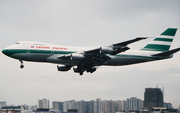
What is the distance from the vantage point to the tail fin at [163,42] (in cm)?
6862

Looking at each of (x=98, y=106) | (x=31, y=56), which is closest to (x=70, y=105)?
(x=98, y=106)

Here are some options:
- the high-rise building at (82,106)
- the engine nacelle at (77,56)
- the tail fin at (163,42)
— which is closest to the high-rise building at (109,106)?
the high-rise building at (82,106)

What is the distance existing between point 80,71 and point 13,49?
641 inches

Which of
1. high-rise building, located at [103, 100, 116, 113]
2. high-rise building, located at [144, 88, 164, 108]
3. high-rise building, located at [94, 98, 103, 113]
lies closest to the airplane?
high-rise building, located at [144, 88, 164, 108]

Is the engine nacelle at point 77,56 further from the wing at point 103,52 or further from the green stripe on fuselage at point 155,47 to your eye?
the green stripe on fuselage at point 155,47

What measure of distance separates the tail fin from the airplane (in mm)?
2126

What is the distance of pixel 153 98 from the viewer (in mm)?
167375

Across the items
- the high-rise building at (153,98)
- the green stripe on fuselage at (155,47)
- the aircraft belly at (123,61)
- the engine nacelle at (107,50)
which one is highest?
the green stripe on fuselage at (155,47)

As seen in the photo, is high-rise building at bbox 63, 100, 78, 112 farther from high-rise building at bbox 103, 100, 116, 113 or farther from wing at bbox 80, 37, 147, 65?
wing at bbox 80, 37, 147, 65

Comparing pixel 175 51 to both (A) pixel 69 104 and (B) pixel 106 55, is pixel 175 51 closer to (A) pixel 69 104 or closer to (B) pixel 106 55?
(B) pixel 106 55

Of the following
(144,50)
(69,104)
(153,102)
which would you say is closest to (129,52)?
(144,50)

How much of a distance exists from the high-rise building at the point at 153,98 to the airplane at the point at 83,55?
10591 cm

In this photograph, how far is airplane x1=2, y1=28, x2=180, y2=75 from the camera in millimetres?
56938

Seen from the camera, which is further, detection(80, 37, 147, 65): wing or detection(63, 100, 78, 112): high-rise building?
detection(63, 100, 78, 112): high-rise building
